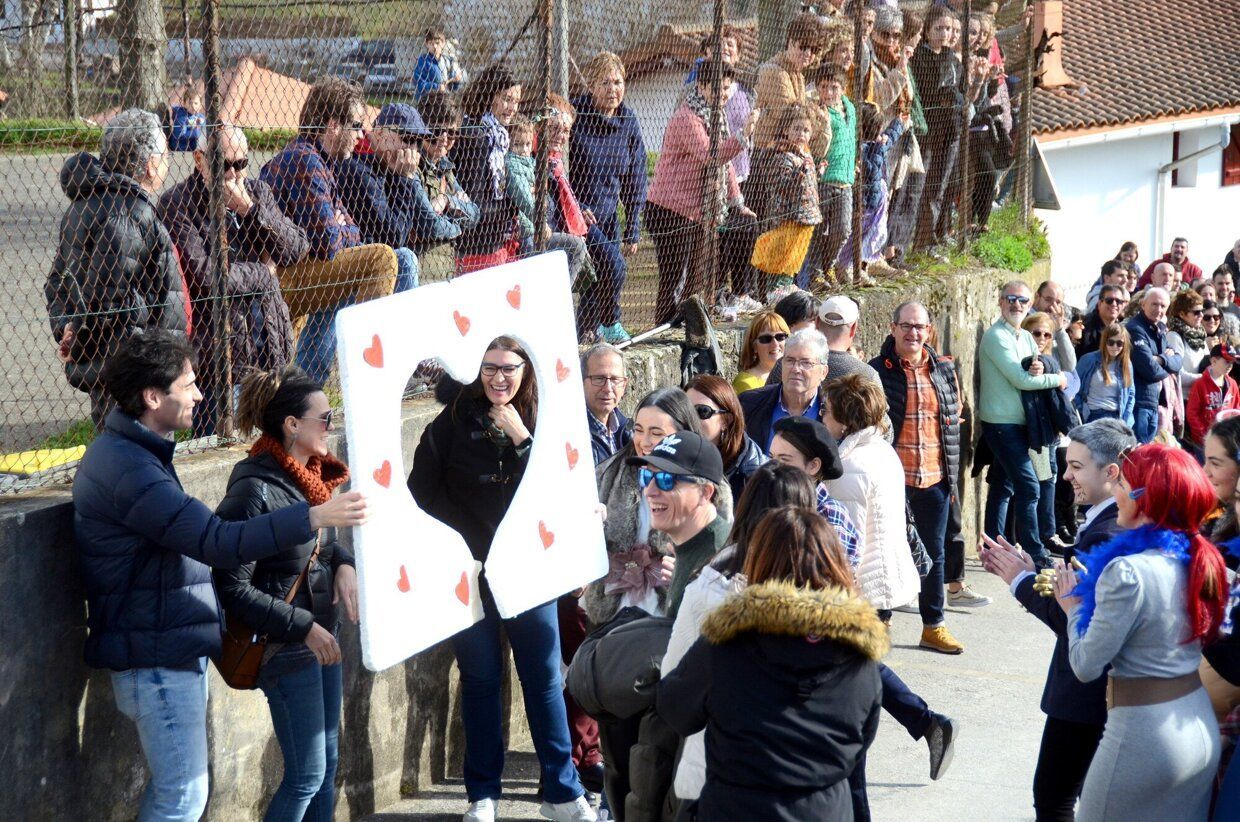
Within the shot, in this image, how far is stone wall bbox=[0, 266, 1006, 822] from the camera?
4.27 metres

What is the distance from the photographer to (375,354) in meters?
4.04

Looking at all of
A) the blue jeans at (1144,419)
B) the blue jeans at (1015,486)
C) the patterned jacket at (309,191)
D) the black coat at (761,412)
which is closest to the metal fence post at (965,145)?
the blue jeans at (1144,419)

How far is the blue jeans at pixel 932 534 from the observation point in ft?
26.0

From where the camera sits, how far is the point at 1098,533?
460 cm

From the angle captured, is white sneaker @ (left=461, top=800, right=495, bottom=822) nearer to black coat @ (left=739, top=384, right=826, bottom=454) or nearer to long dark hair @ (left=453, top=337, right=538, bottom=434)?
long dark hair @ (left=453, top=337, right=538, bottom=434)

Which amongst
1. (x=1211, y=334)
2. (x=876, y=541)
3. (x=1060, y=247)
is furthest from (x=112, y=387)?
(x=1060, y=247)

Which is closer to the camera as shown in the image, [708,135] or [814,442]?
[814,442]

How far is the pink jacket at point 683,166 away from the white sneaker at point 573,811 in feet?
12.3

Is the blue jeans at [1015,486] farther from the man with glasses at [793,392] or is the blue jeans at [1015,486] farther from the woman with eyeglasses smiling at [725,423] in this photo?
the woman with eyeglasses smiling at [725,423]

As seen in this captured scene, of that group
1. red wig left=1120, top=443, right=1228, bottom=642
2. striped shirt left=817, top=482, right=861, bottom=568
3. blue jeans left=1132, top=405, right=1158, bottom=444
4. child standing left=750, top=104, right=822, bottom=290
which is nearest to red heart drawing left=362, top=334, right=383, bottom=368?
striped shirt left=817, top=482, right=861, bottom=568

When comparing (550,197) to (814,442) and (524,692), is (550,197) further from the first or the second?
(524,692)

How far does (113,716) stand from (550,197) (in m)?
3.49

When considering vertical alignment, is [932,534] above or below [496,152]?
below

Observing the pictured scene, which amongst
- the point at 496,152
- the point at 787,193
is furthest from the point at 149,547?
the point at 787,193
